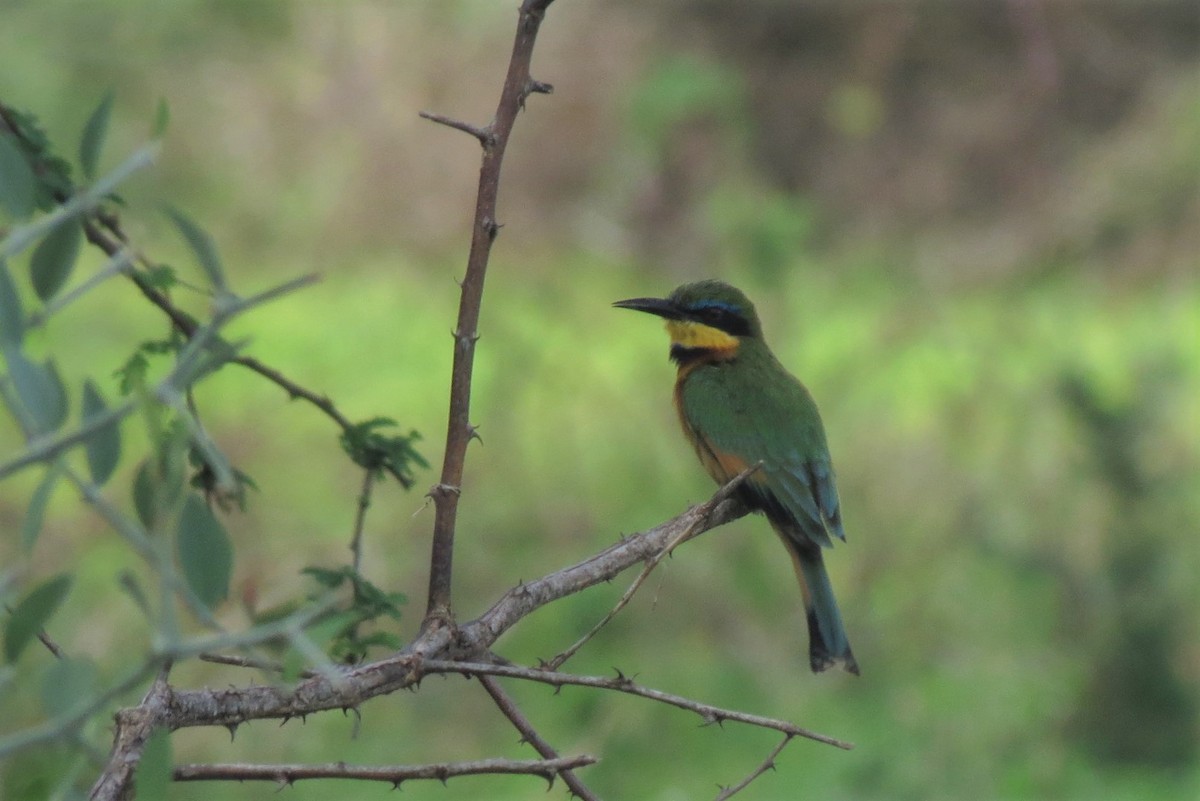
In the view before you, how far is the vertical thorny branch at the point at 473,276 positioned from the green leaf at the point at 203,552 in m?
0.62

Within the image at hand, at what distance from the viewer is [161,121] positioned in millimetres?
783

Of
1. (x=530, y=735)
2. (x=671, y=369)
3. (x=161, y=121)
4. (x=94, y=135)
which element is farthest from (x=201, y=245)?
(x=671, y=369)

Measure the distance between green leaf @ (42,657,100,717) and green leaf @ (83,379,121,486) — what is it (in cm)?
10

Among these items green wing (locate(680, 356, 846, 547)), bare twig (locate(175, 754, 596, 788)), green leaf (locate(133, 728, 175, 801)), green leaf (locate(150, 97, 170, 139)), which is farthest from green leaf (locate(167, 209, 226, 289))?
green wing (locate(680, 356, 846, 547))

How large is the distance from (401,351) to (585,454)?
7.40ft

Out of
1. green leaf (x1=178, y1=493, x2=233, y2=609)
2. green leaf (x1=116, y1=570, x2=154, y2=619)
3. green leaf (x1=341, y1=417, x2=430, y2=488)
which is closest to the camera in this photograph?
green leaf (x1=116, y1=570, x2=154, y2=619)

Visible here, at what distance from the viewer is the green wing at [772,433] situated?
2.85 meters

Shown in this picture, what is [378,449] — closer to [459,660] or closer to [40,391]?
[459,660]

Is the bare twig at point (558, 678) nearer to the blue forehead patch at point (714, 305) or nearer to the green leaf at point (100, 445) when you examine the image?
the green leaf at point (100, 445)

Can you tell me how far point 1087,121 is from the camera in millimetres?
9594

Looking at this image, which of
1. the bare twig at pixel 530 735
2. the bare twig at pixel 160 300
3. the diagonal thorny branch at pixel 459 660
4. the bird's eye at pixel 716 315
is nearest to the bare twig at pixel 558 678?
the diagonal thorny branch at pixel 459 660

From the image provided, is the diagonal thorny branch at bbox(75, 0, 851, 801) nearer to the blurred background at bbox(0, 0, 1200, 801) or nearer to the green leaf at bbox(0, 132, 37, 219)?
the green leaf at bbox(0, 132, 37, 219)

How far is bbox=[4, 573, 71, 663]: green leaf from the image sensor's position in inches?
28.3

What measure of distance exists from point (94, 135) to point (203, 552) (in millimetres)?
296
